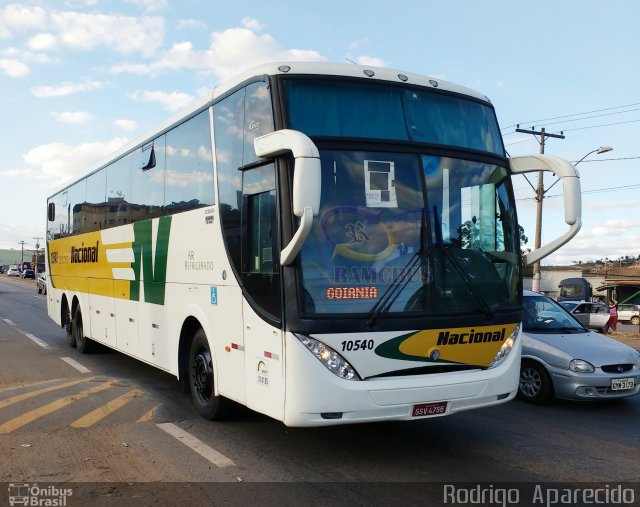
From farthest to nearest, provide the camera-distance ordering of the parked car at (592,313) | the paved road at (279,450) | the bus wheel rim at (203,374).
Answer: the parked car at (592,313) → the bus wheel rim at (203,374) → the paved road at (279,450)

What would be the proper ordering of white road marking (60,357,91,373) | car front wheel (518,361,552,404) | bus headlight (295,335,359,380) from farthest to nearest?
1. white road marking (60,357,91,373)
2. car front wheel (518,361,552,404)
3. bus headlight (295,335,359,380)

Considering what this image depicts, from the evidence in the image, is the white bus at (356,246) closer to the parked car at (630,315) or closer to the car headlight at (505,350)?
the car headlight at (505,350)

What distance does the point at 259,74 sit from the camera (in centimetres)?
593

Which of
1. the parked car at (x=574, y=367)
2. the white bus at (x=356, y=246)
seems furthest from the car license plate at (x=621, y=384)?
the white bus at (x=356, y=246)

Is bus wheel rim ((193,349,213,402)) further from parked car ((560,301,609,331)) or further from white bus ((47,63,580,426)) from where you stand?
parked car ((560,301,609,331))

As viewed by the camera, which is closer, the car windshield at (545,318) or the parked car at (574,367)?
the parked car at (574,367)

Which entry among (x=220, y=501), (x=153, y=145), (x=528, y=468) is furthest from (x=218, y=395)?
(x=153, y=145)

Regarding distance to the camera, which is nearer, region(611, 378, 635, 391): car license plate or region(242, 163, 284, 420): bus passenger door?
region(242, 163, 284, 420): bus passenger door

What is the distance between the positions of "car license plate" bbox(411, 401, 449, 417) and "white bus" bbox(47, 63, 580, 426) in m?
0.01

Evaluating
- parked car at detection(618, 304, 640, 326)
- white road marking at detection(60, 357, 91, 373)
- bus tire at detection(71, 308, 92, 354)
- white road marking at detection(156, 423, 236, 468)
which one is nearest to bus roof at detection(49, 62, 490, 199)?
white road marking at detection(156, 423, 236, 468)

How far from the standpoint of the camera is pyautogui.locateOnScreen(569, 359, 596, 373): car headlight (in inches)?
332

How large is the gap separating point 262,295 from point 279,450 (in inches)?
63.4

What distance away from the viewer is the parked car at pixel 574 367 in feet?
27.6

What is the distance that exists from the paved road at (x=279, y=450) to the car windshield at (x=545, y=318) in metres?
1.11
